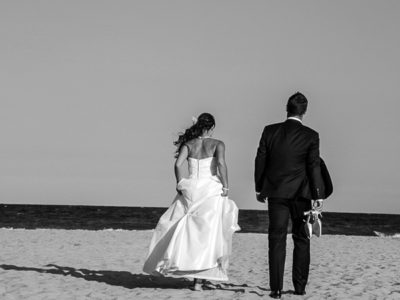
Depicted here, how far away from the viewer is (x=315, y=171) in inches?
295

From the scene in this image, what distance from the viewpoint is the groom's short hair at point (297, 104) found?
24.9 ft

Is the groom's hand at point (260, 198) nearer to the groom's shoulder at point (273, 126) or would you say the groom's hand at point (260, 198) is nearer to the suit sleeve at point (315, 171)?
the suit sleeve at point (315, 171)

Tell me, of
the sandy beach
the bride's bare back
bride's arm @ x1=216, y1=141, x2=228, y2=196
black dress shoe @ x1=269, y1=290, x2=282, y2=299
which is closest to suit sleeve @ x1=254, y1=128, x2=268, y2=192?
bride's arm @ x1=216, y1=141, x2=228, y2=196

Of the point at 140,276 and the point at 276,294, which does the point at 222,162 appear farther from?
the point at 140,276

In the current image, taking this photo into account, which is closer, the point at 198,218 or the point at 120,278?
the point at 198,218

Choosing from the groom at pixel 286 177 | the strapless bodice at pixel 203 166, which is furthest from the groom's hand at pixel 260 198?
the strapless bodice at pixel 203 166

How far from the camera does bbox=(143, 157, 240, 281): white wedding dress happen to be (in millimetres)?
8203

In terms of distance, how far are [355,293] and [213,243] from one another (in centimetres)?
217

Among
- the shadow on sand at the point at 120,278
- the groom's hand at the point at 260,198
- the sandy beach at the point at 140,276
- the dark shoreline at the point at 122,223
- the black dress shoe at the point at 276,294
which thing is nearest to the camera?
the groom's hand at the point at 260,198

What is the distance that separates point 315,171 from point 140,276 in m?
4.26

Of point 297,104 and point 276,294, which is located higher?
point 297,104

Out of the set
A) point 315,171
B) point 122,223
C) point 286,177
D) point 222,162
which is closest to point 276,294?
point 286,177

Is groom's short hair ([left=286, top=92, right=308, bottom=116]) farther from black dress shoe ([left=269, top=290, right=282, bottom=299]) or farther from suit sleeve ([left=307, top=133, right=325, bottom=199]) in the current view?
black dress shoe ([left=269, top=290, right=282, bottom=299])

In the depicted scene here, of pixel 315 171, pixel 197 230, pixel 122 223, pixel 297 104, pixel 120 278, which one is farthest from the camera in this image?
pixel 122 223
